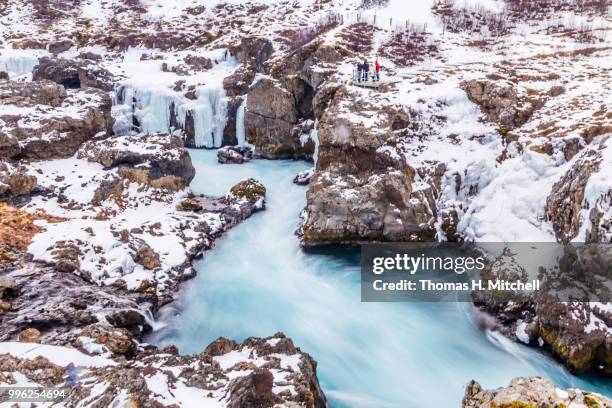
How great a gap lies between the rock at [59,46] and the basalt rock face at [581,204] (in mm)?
43134

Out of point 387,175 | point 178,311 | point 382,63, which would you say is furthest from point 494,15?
point 178,311

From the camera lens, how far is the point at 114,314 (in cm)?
1345

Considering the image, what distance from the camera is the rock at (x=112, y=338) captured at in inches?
445

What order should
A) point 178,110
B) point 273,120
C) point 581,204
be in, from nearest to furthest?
point 581,204 < point 273,120 < point 178,110

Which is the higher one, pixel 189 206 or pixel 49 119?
pixel 49 119

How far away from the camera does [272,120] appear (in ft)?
95.8

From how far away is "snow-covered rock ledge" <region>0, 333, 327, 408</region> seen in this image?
8258 mm

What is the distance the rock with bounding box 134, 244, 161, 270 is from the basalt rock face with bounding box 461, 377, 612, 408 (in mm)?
13268

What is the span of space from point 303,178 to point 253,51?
54.1 feet

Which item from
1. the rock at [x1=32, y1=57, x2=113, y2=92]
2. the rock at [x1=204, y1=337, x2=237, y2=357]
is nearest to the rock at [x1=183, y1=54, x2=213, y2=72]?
the rock at [x1=32, y1=57, x2=113, y2=92]

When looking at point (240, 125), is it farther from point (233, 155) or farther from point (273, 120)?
point (233, 155)

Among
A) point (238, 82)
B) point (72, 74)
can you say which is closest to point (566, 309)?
point (238, 82)

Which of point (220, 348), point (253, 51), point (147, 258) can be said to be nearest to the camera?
point (220, 348)

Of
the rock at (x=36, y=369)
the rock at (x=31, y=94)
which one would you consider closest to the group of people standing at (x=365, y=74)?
the rock at (x=31, y=94)
